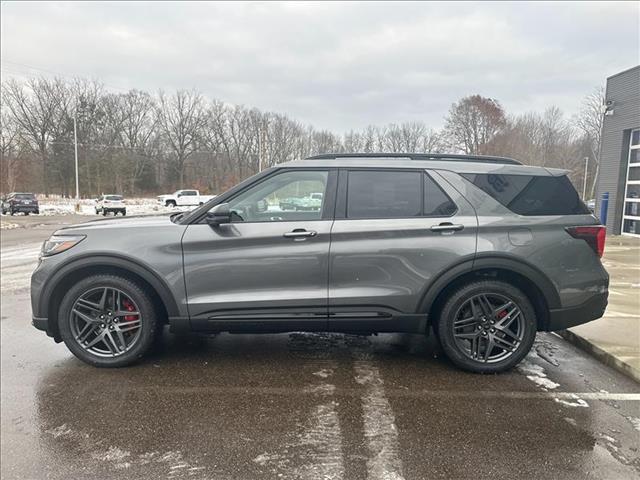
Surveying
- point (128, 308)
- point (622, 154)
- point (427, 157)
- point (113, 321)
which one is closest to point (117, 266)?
point (128, 308)

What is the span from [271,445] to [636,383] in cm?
316

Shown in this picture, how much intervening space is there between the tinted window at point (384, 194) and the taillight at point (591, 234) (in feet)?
4.33

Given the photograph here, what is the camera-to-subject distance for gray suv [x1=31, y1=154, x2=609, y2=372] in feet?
12.2

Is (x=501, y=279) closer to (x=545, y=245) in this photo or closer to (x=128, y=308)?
(x=545, y=245)

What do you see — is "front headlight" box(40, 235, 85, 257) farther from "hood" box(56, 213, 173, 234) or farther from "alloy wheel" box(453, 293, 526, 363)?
"alloy wheel" box(453, 293, 526, 363)

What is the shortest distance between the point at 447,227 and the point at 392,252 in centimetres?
51

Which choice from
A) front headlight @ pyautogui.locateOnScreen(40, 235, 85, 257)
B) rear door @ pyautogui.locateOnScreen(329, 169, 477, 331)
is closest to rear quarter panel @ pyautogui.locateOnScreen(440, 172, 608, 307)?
rear door @ pyautogui.locateOnScreen(329, 169, 477, 331)

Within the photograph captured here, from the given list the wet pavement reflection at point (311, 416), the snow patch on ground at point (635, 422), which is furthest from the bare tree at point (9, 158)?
the snow patch on ground at point (635, 422)

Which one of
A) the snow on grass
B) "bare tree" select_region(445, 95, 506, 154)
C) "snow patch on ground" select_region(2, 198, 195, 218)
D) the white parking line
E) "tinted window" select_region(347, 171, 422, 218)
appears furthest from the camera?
"bare tree" select_region(445, 95, 506, 154)

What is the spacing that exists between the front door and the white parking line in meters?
0.64

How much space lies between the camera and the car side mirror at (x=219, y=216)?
3.70 metres

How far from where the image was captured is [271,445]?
2.81 meters

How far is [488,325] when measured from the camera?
384 centimetres

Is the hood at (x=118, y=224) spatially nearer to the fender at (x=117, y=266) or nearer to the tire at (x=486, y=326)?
the fender at (x=117, y=266)
